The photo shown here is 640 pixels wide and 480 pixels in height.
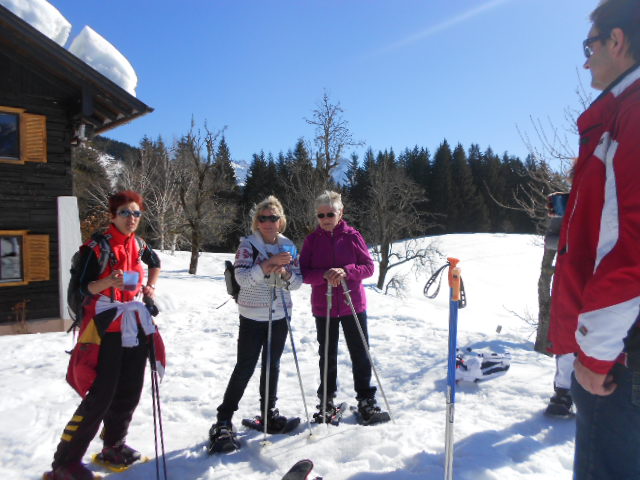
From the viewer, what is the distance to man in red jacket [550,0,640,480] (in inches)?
52.9

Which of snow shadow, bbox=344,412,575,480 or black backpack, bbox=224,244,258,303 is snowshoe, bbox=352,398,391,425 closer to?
snow shadow, bbox=344,412,575,480

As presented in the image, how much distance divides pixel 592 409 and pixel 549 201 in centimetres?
108

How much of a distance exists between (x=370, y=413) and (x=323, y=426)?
18.8 inches

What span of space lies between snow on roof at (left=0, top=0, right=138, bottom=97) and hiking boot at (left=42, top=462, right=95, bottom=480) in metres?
8.85

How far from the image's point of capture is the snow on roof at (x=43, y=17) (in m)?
8.79

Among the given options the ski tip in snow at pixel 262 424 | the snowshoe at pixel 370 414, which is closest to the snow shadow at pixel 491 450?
the snowshoe at pixel 370 414

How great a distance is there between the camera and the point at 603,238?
4.64ft

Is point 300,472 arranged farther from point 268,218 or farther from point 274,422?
point 268,218

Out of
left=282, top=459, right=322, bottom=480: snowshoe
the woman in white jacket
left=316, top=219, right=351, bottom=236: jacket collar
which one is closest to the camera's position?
left=282, top=459, right=322, bottom=480: snowshoe

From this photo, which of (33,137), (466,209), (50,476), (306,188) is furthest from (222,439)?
(466,209)

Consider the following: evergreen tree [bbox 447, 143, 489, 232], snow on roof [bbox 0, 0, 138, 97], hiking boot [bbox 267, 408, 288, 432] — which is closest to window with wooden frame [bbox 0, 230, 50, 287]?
snow on roof [bbox 0, 0, 138, 97]

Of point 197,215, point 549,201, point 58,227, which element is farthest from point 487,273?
point 549,201

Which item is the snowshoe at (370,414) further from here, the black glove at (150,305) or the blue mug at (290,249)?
the black glove at (150,305)

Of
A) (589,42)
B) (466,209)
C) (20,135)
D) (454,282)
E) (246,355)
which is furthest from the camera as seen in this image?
(466,209)
